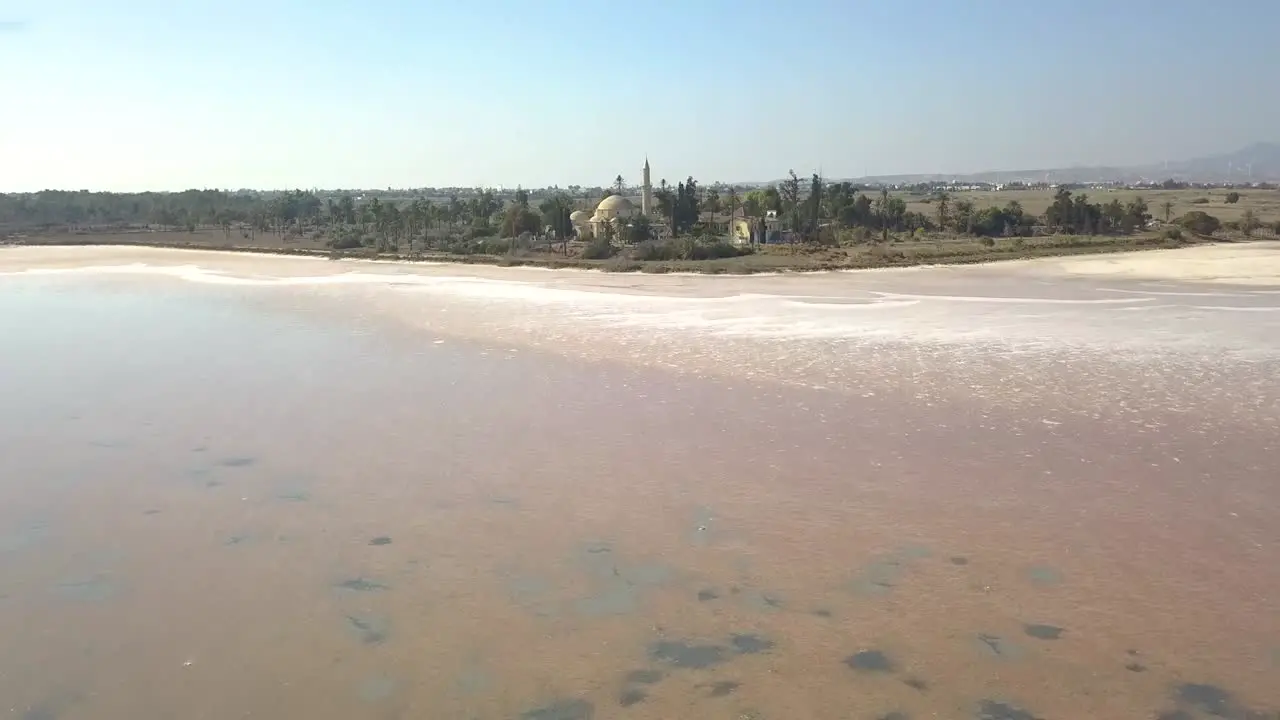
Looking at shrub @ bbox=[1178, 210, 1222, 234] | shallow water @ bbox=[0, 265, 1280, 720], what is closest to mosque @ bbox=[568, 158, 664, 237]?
shrub @ bbox=[1178, 210, 1222, 234]

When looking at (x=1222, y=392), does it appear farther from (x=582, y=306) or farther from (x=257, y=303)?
(x=257, y=303)

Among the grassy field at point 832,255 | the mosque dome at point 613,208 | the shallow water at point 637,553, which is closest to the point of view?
the shallow water at point 637,553

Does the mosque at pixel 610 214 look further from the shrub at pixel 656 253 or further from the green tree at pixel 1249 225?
the green tree at pixel 1249 225

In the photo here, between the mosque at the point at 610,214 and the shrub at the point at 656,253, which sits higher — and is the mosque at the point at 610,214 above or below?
above

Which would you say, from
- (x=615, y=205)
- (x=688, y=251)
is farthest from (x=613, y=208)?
(x=688, y=251)

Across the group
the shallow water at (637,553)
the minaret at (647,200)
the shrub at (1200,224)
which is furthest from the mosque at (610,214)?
the shallow water at (637,553)

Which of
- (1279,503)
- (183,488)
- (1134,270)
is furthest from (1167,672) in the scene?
(1134,270)

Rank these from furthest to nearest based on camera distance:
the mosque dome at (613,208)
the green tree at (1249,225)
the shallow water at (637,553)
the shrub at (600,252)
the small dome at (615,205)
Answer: the small dome at (615,205) < the mosque dome at (613,208) < the green tree at (1249,225) < the shrub at (600,252) < the shallow water at (637,553)
